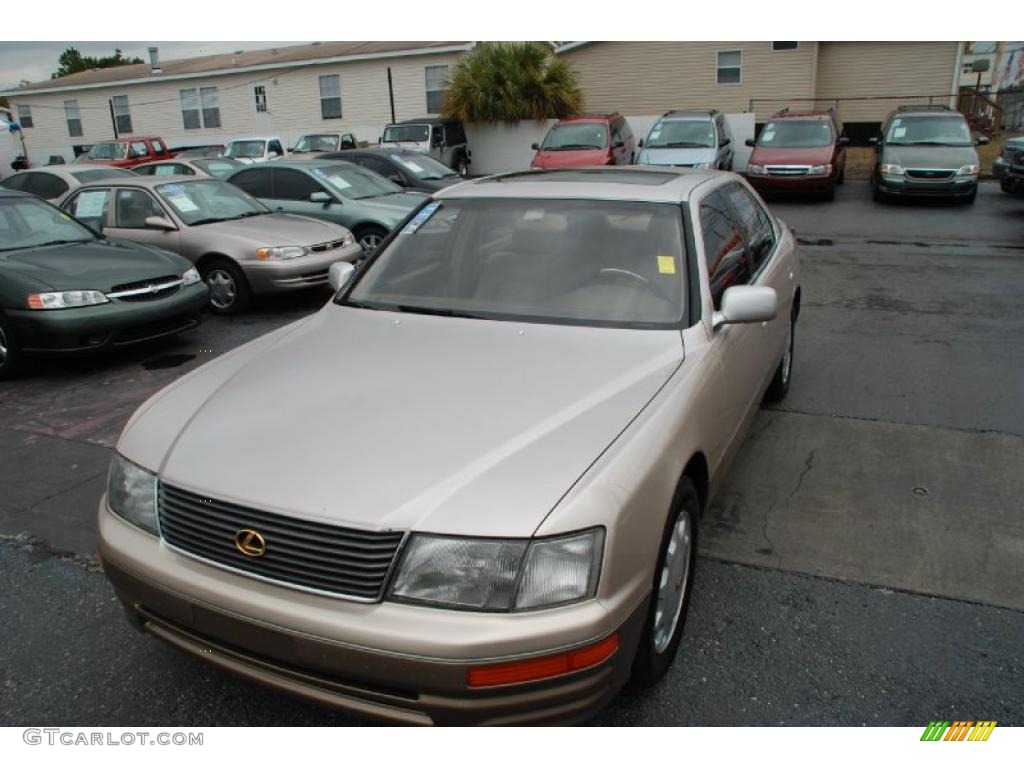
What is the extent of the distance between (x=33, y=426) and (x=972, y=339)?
7.32 m

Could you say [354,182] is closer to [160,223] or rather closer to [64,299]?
[160,223]

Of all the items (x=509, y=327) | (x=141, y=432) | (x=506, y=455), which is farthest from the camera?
(x=509, y=327)

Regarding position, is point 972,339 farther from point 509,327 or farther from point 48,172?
point 48,172

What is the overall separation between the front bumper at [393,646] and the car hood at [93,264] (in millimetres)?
4834

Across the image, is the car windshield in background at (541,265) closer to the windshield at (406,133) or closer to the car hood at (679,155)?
the car hood at (679,155)

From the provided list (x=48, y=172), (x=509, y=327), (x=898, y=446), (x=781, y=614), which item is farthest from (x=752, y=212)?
(x=48, y=172)

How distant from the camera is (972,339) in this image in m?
6.86

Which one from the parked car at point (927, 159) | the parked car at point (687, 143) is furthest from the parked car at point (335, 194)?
the parked car at point (927, 159)

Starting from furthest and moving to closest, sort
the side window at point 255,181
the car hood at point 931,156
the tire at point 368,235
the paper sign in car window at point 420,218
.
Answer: the car hood at point 931,156, the side window at point 255,181, the tire at point 368,235, the paper sign in car window at point 420,218

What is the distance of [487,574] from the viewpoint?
2.09m

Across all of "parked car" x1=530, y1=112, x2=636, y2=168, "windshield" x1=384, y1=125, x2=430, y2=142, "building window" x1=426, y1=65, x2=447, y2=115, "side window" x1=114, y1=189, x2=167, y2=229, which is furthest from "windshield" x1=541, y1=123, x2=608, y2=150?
"building window" x1=426, y1=65, x2=447, y2=115

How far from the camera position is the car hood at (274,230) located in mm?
8391

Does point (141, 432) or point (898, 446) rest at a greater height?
point (141, 432)

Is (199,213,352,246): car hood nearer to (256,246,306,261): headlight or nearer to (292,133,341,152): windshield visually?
(256,246,306,261): headlight
